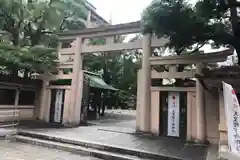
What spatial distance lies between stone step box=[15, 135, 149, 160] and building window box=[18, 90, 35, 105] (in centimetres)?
330

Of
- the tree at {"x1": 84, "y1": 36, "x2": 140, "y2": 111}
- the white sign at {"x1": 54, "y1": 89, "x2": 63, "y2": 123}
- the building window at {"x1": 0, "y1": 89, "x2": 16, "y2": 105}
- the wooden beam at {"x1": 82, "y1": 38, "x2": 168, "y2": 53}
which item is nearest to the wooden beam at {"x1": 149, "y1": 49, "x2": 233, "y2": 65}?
the wooden beam at {"x1": 82, "y1": 38, "x2": 168, "y2": 53}

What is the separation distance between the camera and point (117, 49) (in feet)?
29.1

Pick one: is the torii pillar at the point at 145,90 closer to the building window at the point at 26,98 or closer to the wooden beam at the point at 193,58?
the wooden beam at the point at 193,58

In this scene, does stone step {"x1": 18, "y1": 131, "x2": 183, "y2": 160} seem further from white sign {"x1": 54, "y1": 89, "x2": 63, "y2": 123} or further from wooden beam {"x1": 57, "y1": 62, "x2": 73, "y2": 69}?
wooden beam {"x1": 57, "y1": 62, "x2": 73, "y2": 69}

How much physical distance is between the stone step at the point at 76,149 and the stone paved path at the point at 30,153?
187mm

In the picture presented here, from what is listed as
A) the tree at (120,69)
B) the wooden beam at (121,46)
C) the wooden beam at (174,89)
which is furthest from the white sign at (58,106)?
the tree at (120,69)

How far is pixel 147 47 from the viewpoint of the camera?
26.5ft

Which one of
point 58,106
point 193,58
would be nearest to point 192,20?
point 193,58

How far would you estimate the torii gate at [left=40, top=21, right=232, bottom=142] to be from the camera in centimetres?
718

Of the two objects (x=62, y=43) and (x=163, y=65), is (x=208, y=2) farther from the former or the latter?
(x=62, y=43)

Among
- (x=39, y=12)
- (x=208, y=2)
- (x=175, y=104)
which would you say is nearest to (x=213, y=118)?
(x=175, y=104)

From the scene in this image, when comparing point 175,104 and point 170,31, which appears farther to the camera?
point 175,104

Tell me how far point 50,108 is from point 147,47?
18.7ft

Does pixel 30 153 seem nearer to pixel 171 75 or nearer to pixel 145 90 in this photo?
pixel 145 90
